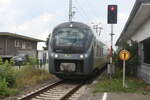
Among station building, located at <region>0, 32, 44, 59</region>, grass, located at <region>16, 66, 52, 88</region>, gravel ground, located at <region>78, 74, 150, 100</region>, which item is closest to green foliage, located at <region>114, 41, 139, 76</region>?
grass, located at <region>16, 66, 52, 88</region>

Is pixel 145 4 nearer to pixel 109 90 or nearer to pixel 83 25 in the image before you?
pixel 109 90

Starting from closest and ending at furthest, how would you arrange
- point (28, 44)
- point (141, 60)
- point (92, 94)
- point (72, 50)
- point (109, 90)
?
point (92, 94)
point (109, 90)
point (72, 50)
point (141, 60)
point (28, 44)

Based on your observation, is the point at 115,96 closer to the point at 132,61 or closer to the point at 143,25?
the point at 143,25

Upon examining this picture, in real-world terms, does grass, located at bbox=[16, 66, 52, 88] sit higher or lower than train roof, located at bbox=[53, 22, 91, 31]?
lower

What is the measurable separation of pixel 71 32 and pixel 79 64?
5.64 ft


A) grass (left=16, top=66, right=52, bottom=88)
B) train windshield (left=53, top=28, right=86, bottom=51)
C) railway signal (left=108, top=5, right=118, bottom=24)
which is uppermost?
railway signal (left=108, top=5, right=118, bottom=24)

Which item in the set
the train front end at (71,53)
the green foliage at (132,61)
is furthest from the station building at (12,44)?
the train front end at (71,53)

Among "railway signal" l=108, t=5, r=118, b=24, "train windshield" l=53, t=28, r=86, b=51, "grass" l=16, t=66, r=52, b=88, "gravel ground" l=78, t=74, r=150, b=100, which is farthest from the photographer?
"railway signal" l=108, t=5, r=118, b=24

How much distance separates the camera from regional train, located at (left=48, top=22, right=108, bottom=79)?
16.5 m

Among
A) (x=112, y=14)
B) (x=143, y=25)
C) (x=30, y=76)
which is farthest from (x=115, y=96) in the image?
(x=30, y=76)

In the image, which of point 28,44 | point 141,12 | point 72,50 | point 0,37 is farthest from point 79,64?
point 28,44

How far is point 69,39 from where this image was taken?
16.9m

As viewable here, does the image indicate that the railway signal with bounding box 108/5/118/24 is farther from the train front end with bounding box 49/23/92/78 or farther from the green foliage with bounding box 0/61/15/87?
the green foliage with bounding box 0/61/15/87

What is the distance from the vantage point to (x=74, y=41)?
16828 mm
